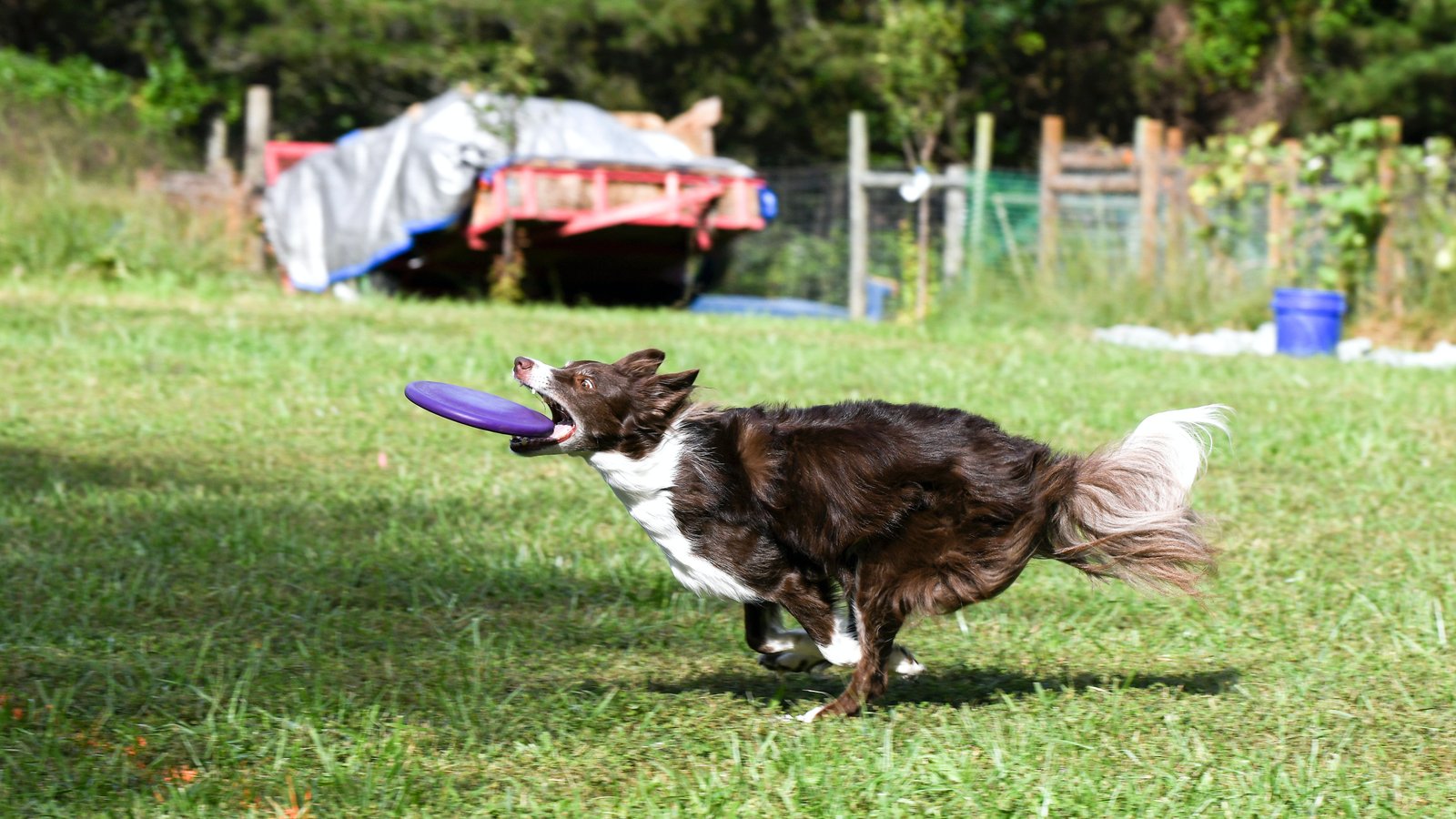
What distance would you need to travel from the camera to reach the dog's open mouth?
159 inches

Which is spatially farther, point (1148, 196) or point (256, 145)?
point (256, 145)

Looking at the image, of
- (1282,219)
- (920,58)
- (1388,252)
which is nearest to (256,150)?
(920,58)

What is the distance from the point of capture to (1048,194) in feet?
51.7

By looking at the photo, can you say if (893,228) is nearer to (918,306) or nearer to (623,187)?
(918,306)

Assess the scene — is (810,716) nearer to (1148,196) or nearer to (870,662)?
(870,662)

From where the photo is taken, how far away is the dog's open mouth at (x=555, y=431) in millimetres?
4035

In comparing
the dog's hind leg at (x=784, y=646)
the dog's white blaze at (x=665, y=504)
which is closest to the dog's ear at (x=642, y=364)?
the dog's white blaze at (x=665, y=504)

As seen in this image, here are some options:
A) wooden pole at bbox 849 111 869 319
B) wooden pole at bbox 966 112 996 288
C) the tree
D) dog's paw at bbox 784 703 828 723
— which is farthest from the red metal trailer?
dog's paw at bbox 784 703 828 723

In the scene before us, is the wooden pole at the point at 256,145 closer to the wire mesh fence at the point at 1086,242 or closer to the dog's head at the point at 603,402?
the wire mesh fence at the point at 1086,242

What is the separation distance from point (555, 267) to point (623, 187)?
56.9 inches

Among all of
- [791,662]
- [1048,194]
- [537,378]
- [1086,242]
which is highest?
[1048,194]

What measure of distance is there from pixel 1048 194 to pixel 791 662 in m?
12.0

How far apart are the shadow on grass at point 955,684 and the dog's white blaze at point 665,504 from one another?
0.45 metres

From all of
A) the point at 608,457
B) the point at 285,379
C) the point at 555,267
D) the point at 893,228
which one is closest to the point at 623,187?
the point at 555,267
